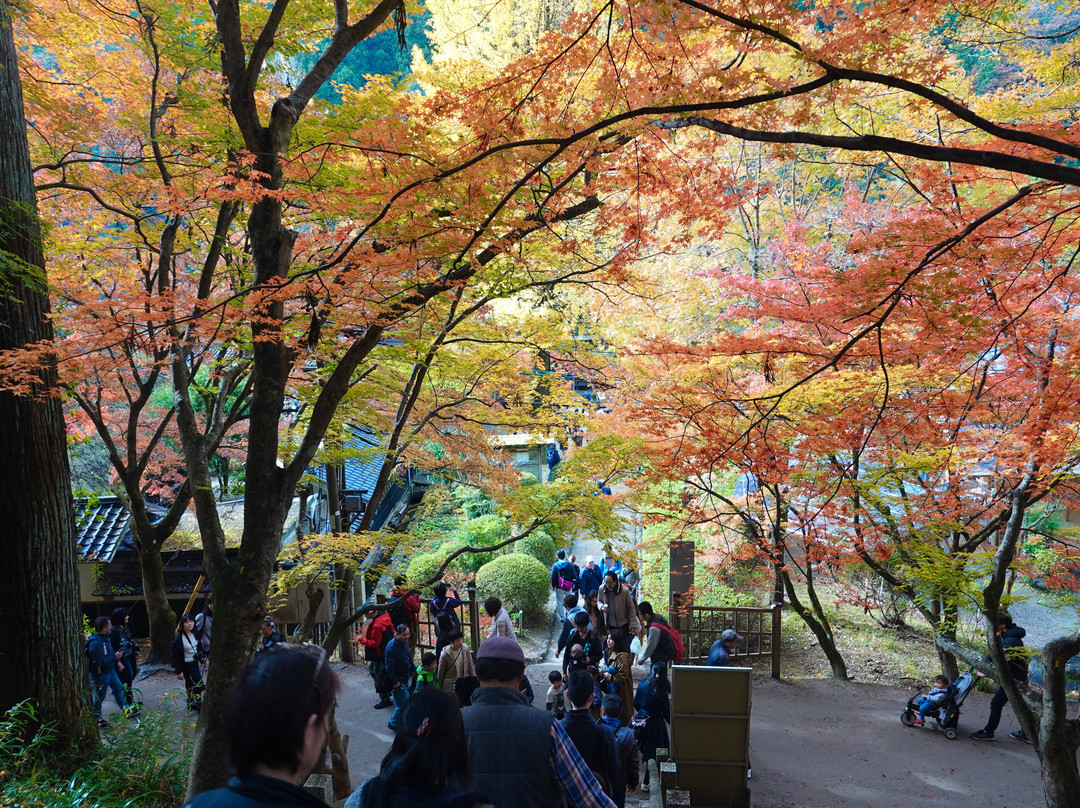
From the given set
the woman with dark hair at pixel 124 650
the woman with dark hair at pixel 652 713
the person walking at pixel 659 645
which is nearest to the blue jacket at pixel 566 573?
the person walking at pixel 659 645

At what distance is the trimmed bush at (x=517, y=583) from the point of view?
503 inches

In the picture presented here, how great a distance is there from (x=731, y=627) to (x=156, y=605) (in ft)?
32.0

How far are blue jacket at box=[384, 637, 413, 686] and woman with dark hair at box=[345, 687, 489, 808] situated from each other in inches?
230

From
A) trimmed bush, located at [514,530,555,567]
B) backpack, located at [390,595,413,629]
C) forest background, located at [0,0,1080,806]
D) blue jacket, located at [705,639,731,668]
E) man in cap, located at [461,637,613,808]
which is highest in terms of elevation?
forest background, located at [0,0,1080,806]

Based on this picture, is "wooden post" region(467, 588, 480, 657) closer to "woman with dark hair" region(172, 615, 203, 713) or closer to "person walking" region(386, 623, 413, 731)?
"person walking" region(386, 623, 413, 731)

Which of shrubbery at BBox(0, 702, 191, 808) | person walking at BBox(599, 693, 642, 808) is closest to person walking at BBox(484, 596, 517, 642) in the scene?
person walking at BBox(599, 693, 642, 808)

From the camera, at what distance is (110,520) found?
1308 cm

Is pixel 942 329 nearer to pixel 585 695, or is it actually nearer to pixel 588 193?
pixel 588 193

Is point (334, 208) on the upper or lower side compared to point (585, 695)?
upper

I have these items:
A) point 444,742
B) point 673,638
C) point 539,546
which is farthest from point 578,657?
point 539,546

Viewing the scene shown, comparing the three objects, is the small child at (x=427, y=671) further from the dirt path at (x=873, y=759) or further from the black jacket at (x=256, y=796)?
the black jacket at (x=256, y=796)

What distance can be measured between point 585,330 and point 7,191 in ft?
44.6

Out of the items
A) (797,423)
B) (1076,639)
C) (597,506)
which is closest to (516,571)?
(597,506)

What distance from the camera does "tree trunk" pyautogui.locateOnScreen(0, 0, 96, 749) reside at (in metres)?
Result: 5.44
